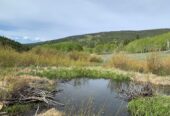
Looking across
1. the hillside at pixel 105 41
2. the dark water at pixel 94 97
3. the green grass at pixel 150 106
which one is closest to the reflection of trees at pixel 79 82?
the dark water at pixel 94 97

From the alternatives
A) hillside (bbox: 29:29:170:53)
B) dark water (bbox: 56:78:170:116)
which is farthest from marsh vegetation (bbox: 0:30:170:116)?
hillside (bbox: 29:29:170:53)

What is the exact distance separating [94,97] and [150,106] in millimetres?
2721

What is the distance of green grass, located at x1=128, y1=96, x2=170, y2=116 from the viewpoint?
11023 millimetres

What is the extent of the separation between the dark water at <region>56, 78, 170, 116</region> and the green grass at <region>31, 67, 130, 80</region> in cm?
73

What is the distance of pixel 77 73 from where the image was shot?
20.3m

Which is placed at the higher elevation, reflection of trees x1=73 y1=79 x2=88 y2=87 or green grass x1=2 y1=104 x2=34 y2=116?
green grass x1=2 y1=104 x2=34 y2=116

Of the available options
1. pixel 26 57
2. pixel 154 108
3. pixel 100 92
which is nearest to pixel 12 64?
pixel 26 57

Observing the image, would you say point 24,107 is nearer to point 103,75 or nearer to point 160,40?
point 103,75

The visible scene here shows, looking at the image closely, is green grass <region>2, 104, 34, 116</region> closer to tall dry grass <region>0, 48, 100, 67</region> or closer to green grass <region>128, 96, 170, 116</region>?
green grass <region>128, 96, 170, 116</region>

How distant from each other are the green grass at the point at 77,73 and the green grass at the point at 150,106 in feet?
22.2

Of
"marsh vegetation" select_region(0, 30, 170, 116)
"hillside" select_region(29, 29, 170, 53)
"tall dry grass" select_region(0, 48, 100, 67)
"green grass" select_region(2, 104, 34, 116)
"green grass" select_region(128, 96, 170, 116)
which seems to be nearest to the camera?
"green grass" select_region(2, 104, 34, 116)

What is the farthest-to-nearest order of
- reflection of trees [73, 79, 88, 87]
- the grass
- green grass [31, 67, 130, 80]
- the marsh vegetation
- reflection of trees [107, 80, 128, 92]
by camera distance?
1. the grass
2. green grass [31, 67, 130, 80]
3. reflection of trees [73, 79, 88, 87]
4. reflection of trees [107, 80, 128, 92]
5. the marsh vegetation

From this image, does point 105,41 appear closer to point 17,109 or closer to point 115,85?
point 115,85

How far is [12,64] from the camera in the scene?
21.0 metres
